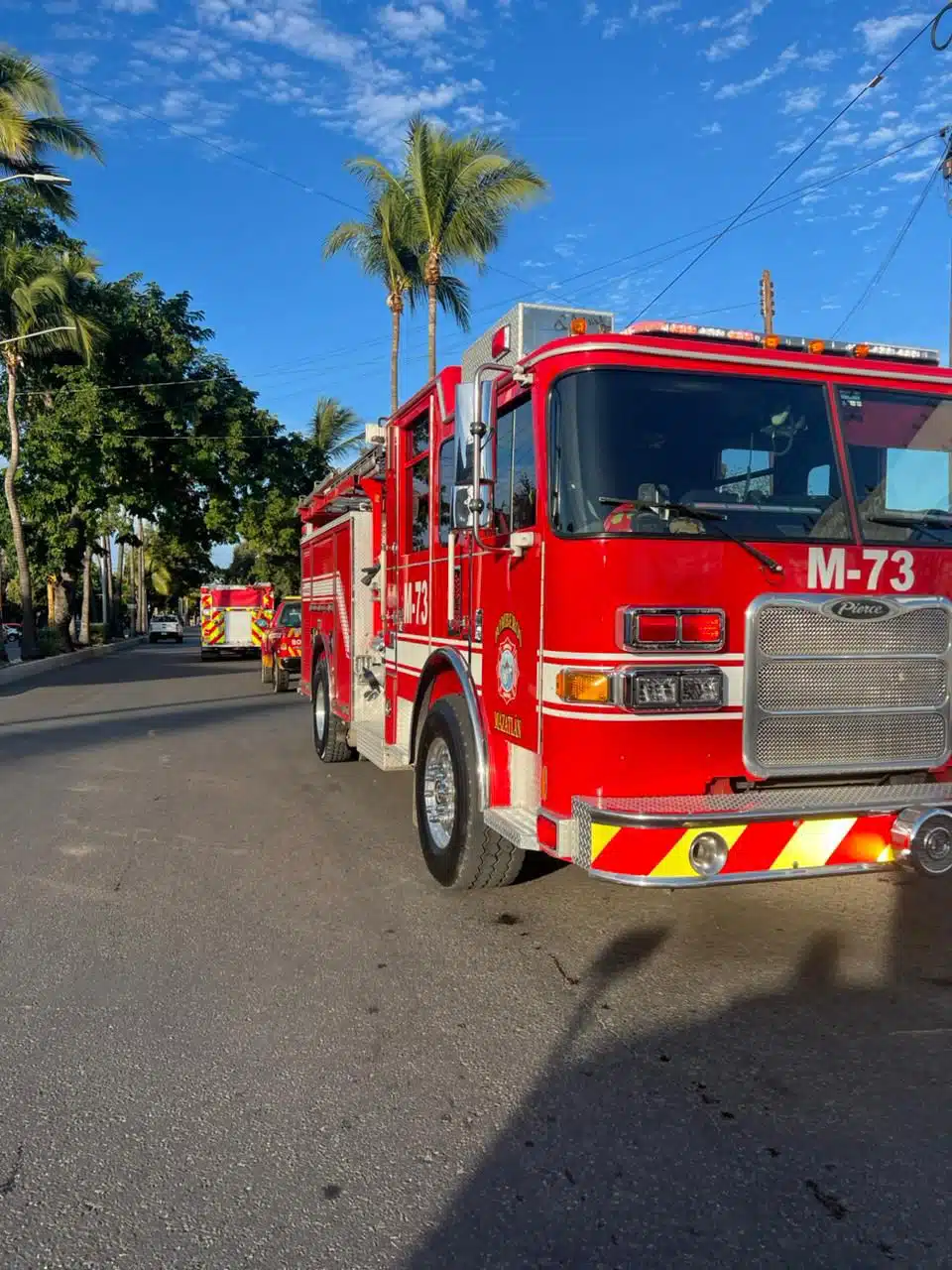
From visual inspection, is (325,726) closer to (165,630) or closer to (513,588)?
(513,588)

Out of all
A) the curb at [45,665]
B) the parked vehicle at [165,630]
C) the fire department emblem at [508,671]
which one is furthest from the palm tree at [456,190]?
→ the parked vehicle at [165,630]

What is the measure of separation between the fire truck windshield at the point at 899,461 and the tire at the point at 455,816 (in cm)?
216

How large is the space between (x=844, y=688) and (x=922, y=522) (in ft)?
2.89

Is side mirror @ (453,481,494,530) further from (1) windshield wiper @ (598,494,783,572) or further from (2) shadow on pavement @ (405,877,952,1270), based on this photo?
(2) shadow on pavement @ (405,877,952,1270)

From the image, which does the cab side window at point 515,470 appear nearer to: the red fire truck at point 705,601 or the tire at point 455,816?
the red fire truck at point 705,601

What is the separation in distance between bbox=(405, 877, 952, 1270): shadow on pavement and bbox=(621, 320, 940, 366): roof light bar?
2.81m

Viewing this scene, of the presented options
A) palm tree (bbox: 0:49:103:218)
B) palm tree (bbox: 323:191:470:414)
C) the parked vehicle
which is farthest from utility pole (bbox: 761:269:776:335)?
the parked vehicle

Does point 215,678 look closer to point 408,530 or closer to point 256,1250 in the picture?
point 408,530

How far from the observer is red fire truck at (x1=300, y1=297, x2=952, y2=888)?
3.86 metres

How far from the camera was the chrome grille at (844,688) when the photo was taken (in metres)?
4.03

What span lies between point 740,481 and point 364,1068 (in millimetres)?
2786

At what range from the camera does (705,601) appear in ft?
13.0

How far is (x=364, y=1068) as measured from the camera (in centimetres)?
350

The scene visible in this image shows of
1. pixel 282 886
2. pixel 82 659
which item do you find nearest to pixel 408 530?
pixel 282 886
